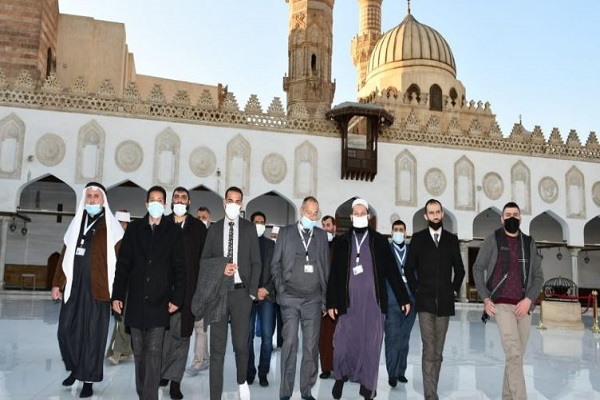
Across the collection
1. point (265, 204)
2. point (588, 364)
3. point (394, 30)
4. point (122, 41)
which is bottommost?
point (588, 364)

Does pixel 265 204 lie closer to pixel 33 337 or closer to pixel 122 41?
pixel 122 41

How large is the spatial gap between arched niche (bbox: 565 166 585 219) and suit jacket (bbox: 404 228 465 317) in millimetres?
16808

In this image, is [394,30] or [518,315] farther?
[394,30]

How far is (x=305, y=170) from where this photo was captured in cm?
1738

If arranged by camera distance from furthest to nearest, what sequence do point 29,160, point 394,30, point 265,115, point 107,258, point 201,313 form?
point 394,30, point 265,115, point 29,160, point 107,258, point 201,313

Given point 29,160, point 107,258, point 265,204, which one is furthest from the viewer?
point 265,204

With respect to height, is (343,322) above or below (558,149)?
below

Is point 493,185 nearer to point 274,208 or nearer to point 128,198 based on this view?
point 274,208

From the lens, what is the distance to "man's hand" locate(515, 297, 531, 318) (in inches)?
155

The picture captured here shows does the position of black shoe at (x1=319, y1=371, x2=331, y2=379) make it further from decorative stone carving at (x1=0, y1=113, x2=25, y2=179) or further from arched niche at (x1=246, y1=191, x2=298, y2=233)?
arched niche at (x1=246, y1=191, x2=298, y2=233)

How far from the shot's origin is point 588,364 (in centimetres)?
644

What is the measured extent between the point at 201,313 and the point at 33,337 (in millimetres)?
4368

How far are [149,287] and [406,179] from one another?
15.1m

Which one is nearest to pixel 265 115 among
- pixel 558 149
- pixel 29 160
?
pixel 29 160
